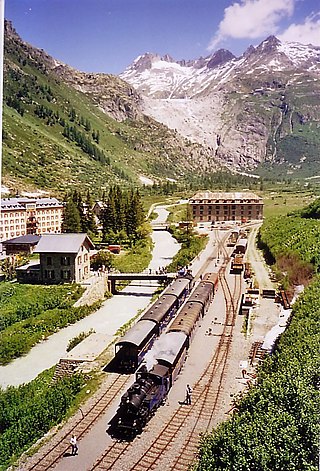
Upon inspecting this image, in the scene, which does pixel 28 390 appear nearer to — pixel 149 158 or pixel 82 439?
pixel 82 439

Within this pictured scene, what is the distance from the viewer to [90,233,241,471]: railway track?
4.24 m

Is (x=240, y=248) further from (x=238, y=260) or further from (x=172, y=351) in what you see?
(x=172, y=351)

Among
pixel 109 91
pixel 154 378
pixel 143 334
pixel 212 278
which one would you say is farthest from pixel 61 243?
pixel 109 91

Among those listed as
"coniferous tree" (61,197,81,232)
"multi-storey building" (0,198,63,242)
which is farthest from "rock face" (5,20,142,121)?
"coniferous tree" (61,197,81,232)

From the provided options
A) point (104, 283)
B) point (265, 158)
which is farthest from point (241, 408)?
point (265, 158)

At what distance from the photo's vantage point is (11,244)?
13914 mm

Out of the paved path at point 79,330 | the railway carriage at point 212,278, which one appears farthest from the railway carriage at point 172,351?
the railway carriage at point 212,278

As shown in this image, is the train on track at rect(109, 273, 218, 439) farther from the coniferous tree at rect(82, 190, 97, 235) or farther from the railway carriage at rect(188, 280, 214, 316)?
the coniferous tree at rect(82, 190, 97, 235)

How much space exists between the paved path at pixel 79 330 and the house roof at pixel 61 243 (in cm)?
147

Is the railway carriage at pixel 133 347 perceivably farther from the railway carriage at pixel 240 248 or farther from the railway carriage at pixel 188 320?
the railway carriage at pixel 240 248

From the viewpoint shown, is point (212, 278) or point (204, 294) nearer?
point (204, 294)

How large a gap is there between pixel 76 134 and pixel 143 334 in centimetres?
4389

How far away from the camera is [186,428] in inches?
188

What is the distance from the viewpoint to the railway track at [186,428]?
13.9ft
